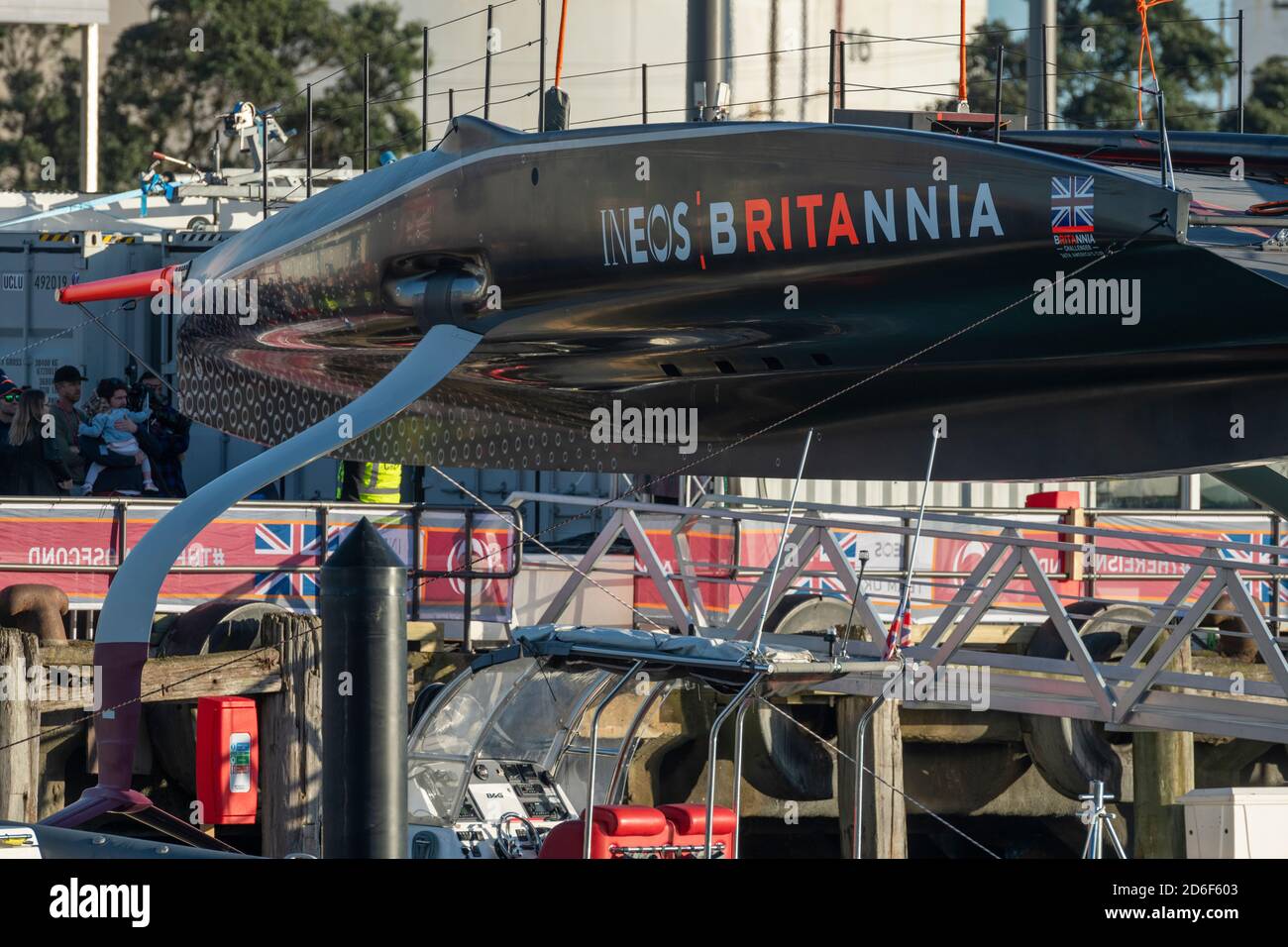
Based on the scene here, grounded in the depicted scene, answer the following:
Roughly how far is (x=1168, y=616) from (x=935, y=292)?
2.83 metres

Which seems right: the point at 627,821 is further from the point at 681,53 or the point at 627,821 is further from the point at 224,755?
the point at 681,53

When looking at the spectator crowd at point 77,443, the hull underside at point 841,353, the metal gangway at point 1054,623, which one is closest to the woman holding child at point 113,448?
the spectator crowd at point 77,443

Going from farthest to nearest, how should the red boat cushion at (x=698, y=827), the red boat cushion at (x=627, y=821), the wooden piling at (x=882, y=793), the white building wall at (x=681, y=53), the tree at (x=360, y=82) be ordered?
the tree at (x=360, y=82)
the white building wall at (x=681, y=53)
the wooden piling at (x=882, y=793)
the red boat cushion at (x=698, y=827)
the red boat cushion at (x=627, y=821)

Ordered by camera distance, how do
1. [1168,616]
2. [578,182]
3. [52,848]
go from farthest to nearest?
[1168,616] < [578,182] < [52,848]

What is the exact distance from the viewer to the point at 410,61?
40969 millimetres

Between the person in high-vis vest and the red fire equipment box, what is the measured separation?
4.13 metres

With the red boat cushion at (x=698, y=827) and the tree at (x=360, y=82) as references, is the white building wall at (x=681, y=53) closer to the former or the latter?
the tree at (x=360, y=82)

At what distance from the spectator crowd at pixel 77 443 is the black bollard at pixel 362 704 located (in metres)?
7.41

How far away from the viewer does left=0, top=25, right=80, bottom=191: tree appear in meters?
40.8

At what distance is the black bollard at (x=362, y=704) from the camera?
7.81 m

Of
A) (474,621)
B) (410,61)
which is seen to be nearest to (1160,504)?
(474,621)

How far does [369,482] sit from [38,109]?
29.7 metres

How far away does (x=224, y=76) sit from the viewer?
1608 inches

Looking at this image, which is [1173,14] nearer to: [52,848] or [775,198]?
[775,198]
